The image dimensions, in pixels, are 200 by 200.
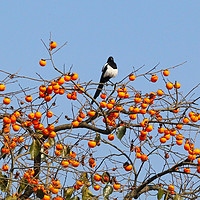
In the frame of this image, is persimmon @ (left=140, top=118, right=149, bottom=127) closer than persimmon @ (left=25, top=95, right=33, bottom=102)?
No

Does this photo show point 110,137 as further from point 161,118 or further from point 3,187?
point 3,187

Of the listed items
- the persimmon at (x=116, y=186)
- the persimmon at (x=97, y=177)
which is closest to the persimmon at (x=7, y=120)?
the persimmon at (x=97, y=177)

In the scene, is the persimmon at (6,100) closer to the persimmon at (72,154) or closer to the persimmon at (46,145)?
the persimmon at (46,145)

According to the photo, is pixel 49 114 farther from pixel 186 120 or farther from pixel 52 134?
pixel 186 120

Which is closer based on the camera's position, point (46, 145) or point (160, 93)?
point (46, 145)

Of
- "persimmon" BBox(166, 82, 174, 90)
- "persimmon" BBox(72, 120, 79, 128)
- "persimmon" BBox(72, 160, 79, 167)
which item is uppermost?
"persimmon" BBox(166, 82, 174, 90)

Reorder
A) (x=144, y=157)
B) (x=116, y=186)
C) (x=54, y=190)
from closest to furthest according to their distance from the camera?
(x=54, y=190)
(x=116, y=186)
(x=144, y=157)

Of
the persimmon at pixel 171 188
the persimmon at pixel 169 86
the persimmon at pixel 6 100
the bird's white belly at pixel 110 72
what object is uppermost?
the bird's white belly at pixel 110 72

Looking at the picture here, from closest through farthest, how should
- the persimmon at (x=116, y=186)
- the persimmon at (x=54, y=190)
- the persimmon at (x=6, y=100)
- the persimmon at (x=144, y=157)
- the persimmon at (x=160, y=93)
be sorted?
the persimmon at (x=54, y=190) < the persimmon at (x=6, y=100) < the persimmon at (x=116, y=186) < the persimmon at (x=144, y=157) < the persimmon at (x=160, y=93)

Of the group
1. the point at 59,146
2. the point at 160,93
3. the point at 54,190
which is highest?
the point at 160,93

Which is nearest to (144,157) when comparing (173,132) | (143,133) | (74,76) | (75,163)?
(143,133)

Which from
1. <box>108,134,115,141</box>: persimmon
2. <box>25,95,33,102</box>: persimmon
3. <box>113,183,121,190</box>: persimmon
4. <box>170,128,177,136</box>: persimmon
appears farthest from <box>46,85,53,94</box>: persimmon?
<box>170,128,177,136</box>: persimmon

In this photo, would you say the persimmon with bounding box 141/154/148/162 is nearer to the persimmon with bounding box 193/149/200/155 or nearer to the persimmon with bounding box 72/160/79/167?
the persimmon with bounding box 193/149/200/155

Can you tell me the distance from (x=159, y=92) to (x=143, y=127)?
0.47m
